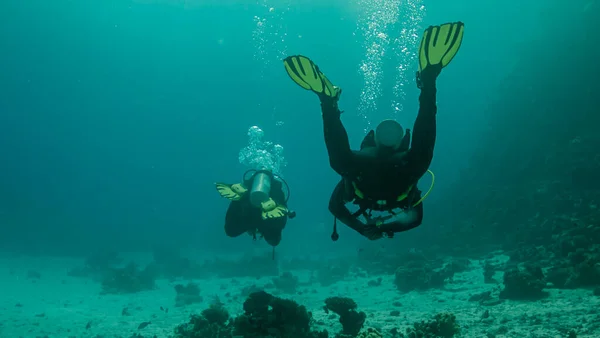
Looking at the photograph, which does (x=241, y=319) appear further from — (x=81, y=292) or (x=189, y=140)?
(x=189, y=140)

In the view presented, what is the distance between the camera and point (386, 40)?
257 feet

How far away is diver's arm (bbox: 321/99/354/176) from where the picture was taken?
12.8ft

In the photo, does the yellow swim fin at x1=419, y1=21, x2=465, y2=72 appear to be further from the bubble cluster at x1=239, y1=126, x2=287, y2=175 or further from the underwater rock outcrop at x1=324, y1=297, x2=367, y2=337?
the underwater rock outcrop at x1=324, y1=297, x2=367, y2=337

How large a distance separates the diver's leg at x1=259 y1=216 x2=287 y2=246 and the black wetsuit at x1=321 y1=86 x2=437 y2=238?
10.4ft

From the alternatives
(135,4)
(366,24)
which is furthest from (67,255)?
(366,24)

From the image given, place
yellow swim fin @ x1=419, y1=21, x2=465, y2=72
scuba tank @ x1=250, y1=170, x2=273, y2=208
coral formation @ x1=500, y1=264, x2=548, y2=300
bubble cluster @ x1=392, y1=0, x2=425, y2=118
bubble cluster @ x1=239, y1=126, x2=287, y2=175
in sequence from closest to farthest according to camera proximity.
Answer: yellow swim fin @ x1=419, y1=21, x2=465, y2=72 < scuba tank @ x1=250, y1=170, x2=273, y2=208 < coral formation @ x1=500, y1=264, x2=548, y2=300 < bubble cluster @ x1=239, y1=126, x2=287, y2=175 < bubble cluster @ x1=392, y1=0, x2=425, y2=118

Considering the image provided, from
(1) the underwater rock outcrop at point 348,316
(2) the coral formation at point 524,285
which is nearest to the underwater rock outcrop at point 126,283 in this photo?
(1) the underwater rock outcrop at point 348,316

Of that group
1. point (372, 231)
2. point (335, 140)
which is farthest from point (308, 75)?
point (372, 231)

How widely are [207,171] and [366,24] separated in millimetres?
78948

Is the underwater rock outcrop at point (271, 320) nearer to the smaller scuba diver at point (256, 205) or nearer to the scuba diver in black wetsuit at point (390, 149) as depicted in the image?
the smaller scuba diver at point (256, 205)

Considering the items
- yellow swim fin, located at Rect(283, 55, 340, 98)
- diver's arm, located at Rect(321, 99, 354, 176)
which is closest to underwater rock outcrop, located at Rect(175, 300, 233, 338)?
diver's arm, located at Rect(321, 99, 354, 176)

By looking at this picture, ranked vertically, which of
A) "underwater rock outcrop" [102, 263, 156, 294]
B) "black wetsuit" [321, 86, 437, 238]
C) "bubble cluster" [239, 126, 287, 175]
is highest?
"bubble cluster" [239, 126, 287, 175]

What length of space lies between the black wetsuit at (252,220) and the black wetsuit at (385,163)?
3.26 metres

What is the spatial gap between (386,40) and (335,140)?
268ft
